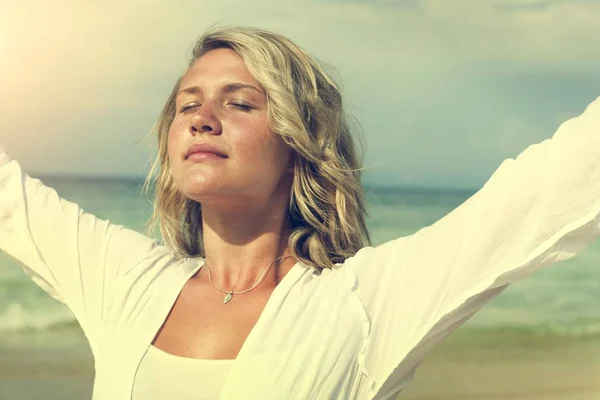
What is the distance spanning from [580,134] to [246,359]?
2.35 ft

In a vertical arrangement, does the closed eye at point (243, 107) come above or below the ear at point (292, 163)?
above

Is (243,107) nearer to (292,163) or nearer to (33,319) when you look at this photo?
(292,163)

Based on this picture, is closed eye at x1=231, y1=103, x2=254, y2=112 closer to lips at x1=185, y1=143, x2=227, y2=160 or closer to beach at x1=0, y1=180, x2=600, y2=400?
lips at x1=185, y1=143, x2=227, y2=160

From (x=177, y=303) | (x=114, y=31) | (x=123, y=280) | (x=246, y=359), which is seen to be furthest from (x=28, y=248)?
(x=114, y=31)

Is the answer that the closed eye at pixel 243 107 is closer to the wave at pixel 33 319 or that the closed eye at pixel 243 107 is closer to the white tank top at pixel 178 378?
the white tank top at pixel 178 378

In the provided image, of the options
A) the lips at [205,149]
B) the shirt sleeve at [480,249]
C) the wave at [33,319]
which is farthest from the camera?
the wave at [33,319]

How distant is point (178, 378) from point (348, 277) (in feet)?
1.24

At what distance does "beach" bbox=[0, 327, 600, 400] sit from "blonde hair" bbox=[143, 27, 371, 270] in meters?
1.71

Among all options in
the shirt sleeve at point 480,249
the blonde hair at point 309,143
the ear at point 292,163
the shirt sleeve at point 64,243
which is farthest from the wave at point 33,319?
the shirt sleeve at point 480,249

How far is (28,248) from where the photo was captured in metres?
1.80

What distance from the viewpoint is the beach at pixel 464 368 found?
3.49m

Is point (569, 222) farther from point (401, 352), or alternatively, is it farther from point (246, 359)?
point (246, 359)

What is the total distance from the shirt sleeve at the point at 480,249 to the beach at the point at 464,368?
75.0 inches

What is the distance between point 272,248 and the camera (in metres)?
1.75
